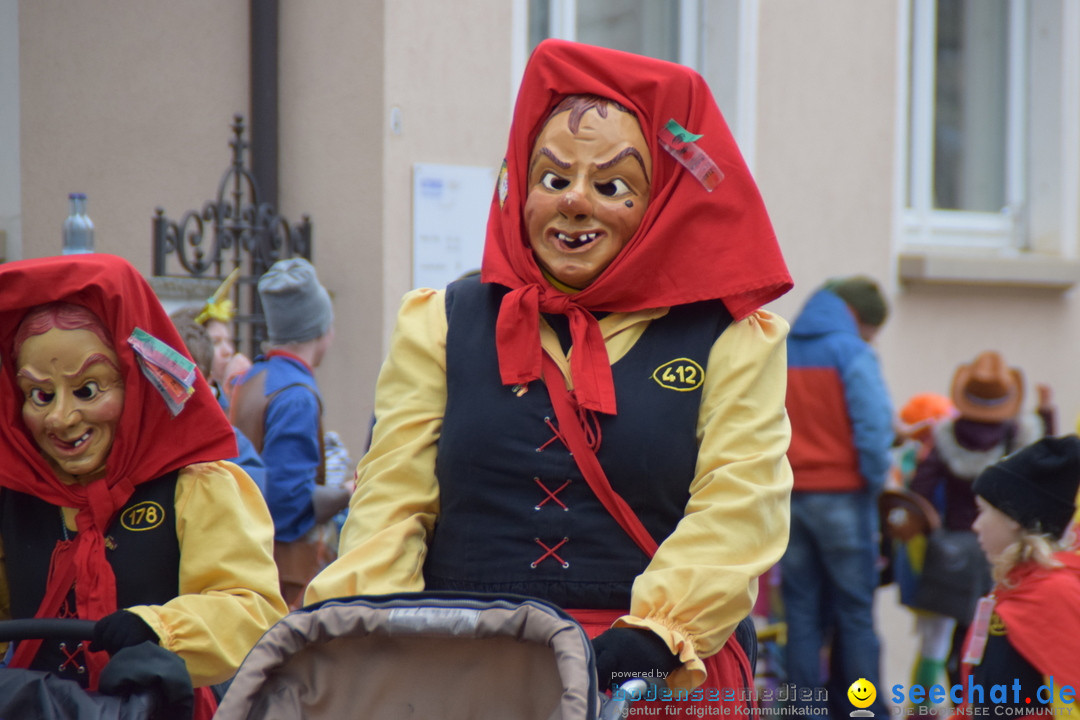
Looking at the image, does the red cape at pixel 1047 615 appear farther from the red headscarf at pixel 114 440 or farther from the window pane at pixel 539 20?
the window pane at pixel 539 20

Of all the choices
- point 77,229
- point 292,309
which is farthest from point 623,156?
point 77,229

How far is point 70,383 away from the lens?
2.53 m

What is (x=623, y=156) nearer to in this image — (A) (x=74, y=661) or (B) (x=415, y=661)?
(B) (x=415, y=661)

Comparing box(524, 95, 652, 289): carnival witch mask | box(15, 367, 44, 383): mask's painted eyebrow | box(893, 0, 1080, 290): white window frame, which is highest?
box(893, 0, 1080, 290): white window frame

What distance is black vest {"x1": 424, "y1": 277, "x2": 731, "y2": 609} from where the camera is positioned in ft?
7.41

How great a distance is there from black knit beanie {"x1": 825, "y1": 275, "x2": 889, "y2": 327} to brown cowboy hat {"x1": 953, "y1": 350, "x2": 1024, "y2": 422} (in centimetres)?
47

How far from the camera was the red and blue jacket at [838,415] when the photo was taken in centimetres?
527

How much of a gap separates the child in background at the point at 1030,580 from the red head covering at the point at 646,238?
1.35 metres

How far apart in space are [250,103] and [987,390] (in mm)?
3753

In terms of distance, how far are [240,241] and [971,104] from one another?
16.5ft

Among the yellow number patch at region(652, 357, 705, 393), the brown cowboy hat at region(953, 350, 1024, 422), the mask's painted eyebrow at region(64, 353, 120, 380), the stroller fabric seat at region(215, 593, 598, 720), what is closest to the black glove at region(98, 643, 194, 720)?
the stroller fabric seat at region(215, 593, 598, 720)

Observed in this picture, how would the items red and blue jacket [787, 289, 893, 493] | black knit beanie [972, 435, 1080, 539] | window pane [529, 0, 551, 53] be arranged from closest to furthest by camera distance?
black knit beanie [972, 435, 1080, 539] → red and blue jacket [787, 289, 893, 493] → window pane [529, 0, 551, 53]

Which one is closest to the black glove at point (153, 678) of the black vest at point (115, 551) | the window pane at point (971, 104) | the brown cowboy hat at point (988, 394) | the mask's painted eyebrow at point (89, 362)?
the black vest at point (115, 551)

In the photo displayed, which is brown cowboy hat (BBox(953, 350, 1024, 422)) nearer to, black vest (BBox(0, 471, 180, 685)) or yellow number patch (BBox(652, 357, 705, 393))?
yellow number patch (BBox(652, 357, 705, 393))
